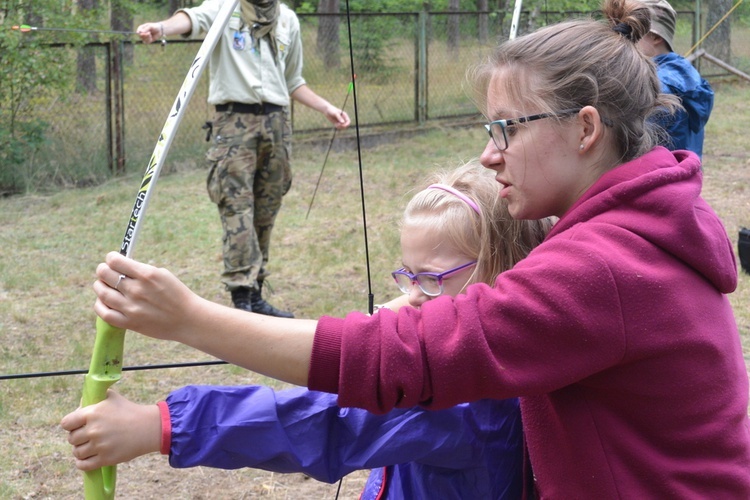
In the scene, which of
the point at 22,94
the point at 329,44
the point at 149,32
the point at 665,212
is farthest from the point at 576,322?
the point at 329,44

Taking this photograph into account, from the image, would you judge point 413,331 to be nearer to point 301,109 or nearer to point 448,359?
point 448,359

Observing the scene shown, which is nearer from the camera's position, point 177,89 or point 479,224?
point 479,224

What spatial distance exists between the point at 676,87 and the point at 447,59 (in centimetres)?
863

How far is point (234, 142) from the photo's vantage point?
5363 mm

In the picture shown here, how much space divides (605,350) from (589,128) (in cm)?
38

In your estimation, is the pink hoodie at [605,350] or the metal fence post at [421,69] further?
the metal fence post at [421,69]

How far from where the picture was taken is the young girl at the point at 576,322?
1.28 m

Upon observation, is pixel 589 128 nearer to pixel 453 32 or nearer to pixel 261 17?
pixel 261 17

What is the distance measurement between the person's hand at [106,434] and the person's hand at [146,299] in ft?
0.57

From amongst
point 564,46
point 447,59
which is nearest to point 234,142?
point 564,46

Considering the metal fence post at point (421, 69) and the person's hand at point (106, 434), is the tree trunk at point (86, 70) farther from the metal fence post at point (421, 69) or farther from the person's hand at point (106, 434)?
the person's hand at point (106, 434)

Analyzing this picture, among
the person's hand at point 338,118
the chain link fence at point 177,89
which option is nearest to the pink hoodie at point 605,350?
the person's hand at point 338,118

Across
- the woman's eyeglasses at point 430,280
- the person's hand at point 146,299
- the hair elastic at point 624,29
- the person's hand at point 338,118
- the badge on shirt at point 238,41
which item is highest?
the badge on shirt at point 238,41

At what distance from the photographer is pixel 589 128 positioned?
150cm
